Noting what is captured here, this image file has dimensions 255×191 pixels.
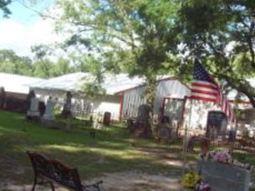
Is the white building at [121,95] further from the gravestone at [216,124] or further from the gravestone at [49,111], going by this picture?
the gravestone at [49,111]

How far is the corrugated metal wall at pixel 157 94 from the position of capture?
163ft

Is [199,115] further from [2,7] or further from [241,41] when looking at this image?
[2,7]

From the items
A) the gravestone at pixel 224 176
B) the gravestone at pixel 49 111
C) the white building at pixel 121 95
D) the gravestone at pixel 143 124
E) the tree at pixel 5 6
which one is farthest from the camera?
the white building at pixel 121 95

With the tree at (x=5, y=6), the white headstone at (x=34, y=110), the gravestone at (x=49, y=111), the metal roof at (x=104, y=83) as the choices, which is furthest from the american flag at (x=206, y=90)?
the metal roof at (x=104, y=83)

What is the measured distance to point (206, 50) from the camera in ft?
90.6

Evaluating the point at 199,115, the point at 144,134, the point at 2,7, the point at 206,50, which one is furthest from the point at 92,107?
the point at 2,7

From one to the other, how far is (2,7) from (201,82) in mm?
9723

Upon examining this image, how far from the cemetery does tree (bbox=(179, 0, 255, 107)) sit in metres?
0.05

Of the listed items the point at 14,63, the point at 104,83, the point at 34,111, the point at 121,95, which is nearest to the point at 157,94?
the point at 121,95

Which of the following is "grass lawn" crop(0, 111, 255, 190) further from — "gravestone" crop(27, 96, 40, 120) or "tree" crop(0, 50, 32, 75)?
"tree" crop(0, 50, 32, 75)

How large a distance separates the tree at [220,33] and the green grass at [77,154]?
4634 mm

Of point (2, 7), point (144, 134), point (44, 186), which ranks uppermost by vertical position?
point (2, 7)

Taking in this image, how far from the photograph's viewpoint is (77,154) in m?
19.6

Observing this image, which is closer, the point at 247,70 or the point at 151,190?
the point at 151,190
